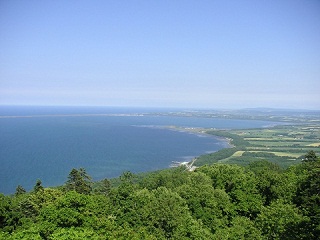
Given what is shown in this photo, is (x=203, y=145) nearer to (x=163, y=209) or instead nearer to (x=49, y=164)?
(x=49, y=164)

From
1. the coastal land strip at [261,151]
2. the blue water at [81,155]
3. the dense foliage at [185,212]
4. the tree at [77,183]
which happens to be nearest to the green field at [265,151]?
the coastal land strip at [261,151]

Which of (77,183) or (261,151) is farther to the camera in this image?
(261,151)

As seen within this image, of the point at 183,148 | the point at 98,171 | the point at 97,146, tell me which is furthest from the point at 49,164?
the point at 183,148

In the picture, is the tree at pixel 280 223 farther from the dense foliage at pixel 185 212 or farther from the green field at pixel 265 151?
the green field at pixel 265 151

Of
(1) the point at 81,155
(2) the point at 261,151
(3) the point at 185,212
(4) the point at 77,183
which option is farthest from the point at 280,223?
(2) the point at 261,151

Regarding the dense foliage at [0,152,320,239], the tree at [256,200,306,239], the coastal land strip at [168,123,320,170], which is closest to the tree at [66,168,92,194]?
the dense foliage at [0,152,320,239]

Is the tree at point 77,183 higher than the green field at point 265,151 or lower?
higher

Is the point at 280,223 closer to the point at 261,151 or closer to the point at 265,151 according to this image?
the point at 261,151

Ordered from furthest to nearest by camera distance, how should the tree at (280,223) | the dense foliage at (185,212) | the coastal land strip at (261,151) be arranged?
the coastal land strip at (261,151) → the dense foliage at (185,212) → the tree at (280,223)
